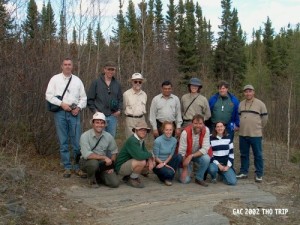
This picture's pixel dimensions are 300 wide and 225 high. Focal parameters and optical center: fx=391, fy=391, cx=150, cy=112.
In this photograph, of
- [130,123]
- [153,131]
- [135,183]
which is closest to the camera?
[135,183]

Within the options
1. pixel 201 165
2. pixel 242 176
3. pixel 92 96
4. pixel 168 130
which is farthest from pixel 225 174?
pixel 92 96

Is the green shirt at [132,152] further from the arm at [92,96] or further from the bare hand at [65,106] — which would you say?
the bare hand at [65,106]

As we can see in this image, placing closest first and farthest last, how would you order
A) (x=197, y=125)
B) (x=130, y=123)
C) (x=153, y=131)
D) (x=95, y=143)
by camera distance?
1. (x=95, y=143)
2. (x=197, y=125)
3. (x=130, y=123)
4. (x=153, y=131)

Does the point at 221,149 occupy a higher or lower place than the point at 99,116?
lower

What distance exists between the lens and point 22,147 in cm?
798

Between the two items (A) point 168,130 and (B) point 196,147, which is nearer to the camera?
(A) point 168,130

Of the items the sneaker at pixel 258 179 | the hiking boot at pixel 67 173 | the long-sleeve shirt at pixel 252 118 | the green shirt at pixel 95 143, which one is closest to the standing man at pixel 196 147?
the long-sleeve shirt at pixel 252 118

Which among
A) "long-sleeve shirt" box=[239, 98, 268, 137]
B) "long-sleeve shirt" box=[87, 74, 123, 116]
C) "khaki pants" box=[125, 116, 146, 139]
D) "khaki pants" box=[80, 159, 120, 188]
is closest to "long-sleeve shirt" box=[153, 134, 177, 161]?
"khaki pants" box=[125, 116, 146, 139]

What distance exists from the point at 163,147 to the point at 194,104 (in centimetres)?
113

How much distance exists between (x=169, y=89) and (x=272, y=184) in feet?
9.37

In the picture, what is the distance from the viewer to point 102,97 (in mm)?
7172

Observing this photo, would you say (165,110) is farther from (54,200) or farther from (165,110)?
(54,200)

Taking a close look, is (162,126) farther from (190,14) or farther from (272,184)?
(190,14)

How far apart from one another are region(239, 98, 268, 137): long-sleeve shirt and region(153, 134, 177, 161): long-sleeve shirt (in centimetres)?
155
